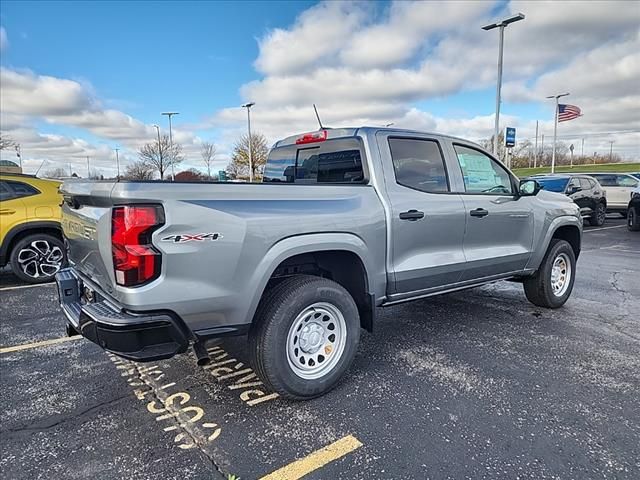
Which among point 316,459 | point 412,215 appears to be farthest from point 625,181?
point 316,459

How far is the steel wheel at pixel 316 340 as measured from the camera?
3.02 m

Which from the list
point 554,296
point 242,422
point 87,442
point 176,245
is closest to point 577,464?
point 242,422

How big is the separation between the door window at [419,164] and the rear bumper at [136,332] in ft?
6.73

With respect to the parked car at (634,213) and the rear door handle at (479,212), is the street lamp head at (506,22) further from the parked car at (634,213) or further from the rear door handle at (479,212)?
the rear door handle at (479,212)

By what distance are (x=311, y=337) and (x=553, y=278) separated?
3.48 m

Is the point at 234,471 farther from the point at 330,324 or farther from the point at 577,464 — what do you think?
the point at 577,464

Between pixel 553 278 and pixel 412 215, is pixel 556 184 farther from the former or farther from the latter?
pixel 412 215

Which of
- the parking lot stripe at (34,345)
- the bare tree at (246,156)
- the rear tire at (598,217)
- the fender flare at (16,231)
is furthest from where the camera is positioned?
the bare tree at (246,156)

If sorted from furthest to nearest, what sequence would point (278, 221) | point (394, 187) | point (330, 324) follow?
1. point (394, 187)
2. point (330, 324)
3. point (278, 221)

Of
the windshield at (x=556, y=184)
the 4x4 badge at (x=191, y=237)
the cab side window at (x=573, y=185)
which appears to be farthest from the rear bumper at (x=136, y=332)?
the cab side window at (x=573, y=185)

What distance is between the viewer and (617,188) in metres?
→ 16.8

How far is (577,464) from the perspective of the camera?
2.38 metres

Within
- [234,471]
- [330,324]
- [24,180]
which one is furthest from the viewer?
[24,180]

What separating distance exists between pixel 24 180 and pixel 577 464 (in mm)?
7630
